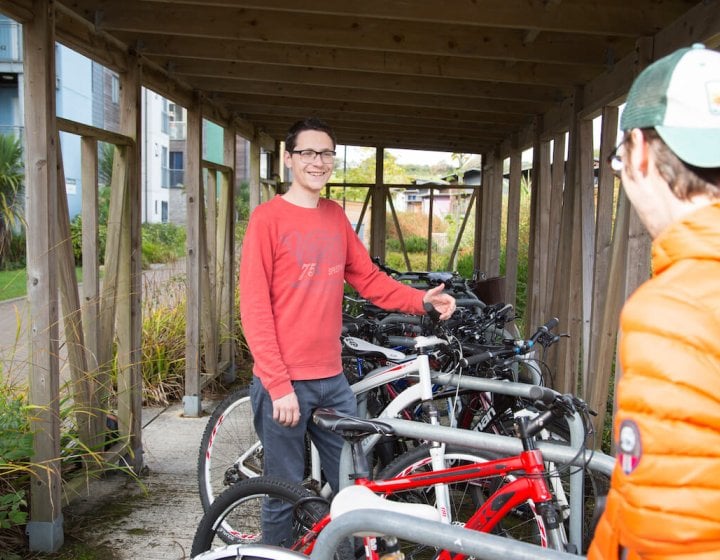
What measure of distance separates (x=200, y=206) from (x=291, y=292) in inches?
136

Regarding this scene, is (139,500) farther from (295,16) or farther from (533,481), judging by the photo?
(295,16)

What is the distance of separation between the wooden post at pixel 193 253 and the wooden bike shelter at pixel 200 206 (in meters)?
0.01

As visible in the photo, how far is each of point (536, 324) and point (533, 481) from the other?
4437 mm

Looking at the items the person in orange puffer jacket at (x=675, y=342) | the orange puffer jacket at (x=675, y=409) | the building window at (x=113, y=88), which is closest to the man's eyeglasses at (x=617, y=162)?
the person in orange puffer jacket at (x=675, y=342)

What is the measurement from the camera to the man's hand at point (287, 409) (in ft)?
7.79

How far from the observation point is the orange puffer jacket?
2.91ft

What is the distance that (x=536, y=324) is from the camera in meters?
6.34

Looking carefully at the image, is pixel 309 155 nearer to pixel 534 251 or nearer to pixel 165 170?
pixel 534 251

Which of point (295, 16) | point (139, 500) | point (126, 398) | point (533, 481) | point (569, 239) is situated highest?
point (295, 16)

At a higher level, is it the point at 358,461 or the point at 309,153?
the point at 309,153

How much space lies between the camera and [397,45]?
430cm

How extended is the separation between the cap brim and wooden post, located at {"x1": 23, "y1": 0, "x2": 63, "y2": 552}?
2.84 metres

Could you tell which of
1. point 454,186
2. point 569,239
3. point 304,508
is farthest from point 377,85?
point 454,186

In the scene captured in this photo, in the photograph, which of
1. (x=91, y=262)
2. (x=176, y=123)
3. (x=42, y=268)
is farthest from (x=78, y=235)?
(x=176, y=123)
